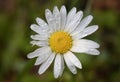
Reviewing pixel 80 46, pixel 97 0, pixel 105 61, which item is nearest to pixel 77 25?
pixel 80 46

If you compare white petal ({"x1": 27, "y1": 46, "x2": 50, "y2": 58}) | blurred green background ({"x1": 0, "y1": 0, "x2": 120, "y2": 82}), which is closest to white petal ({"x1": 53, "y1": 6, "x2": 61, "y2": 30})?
white petal ({"x1": 27, "y1": 46, "x2": 50, "y2": 58})

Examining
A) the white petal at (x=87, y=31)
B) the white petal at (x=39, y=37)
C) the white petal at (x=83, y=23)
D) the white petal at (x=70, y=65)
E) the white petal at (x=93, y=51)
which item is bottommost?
the white petal at (x=70, y=65)

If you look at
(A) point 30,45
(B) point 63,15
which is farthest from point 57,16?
(A) point 30,45

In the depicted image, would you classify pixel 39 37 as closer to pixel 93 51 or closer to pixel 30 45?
pixel 93 51

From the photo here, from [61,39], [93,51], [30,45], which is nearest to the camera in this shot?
[93,51]

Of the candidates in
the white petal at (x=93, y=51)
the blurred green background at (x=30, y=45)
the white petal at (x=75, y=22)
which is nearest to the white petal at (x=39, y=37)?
the white petal at (x=75, y=22)

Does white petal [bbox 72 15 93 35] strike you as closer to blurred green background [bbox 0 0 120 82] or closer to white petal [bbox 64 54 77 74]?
white petal [bbox 64 54 77 74]

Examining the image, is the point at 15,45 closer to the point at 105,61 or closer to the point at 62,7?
the point at 105,61

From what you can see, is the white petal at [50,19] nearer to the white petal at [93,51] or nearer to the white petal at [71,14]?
the white petal at [71,14]

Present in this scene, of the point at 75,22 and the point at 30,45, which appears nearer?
the point at 75,22
